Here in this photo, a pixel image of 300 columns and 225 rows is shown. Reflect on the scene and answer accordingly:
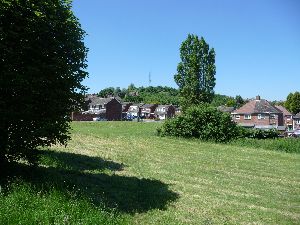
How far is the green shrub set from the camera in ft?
132

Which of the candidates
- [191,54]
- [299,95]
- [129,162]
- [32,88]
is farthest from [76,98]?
[299,95]

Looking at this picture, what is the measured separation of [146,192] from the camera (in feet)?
44.5

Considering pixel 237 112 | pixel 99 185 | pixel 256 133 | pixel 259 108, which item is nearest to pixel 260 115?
pixel 259 108

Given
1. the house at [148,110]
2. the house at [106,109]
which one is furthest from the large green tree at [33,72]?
the house at [148,110]

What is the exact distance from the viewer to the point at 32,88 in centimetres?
1088

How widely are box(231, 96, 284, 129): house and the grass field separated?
59903mm

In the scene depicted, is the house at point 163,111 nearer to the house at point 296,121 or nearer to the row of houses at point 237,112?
the row of houses at point 237,112

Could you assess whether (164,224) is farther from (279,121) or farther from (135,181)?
(279,121)

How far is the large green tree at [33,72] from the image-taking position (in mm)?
10719

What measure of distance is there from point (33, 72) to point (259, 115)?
76705 mm

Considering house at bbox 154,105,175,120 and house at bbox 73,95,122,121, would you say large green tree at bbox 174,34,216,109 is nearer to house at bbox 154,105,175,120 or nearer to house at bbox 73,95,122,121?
house at bbox 73,95,122,121

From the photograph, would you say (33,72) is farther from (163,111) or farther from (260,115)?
(163,111)

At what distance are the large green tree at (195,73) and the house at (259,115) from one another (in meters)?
27.7

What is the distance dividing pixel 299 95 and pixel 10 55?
12173 cm
